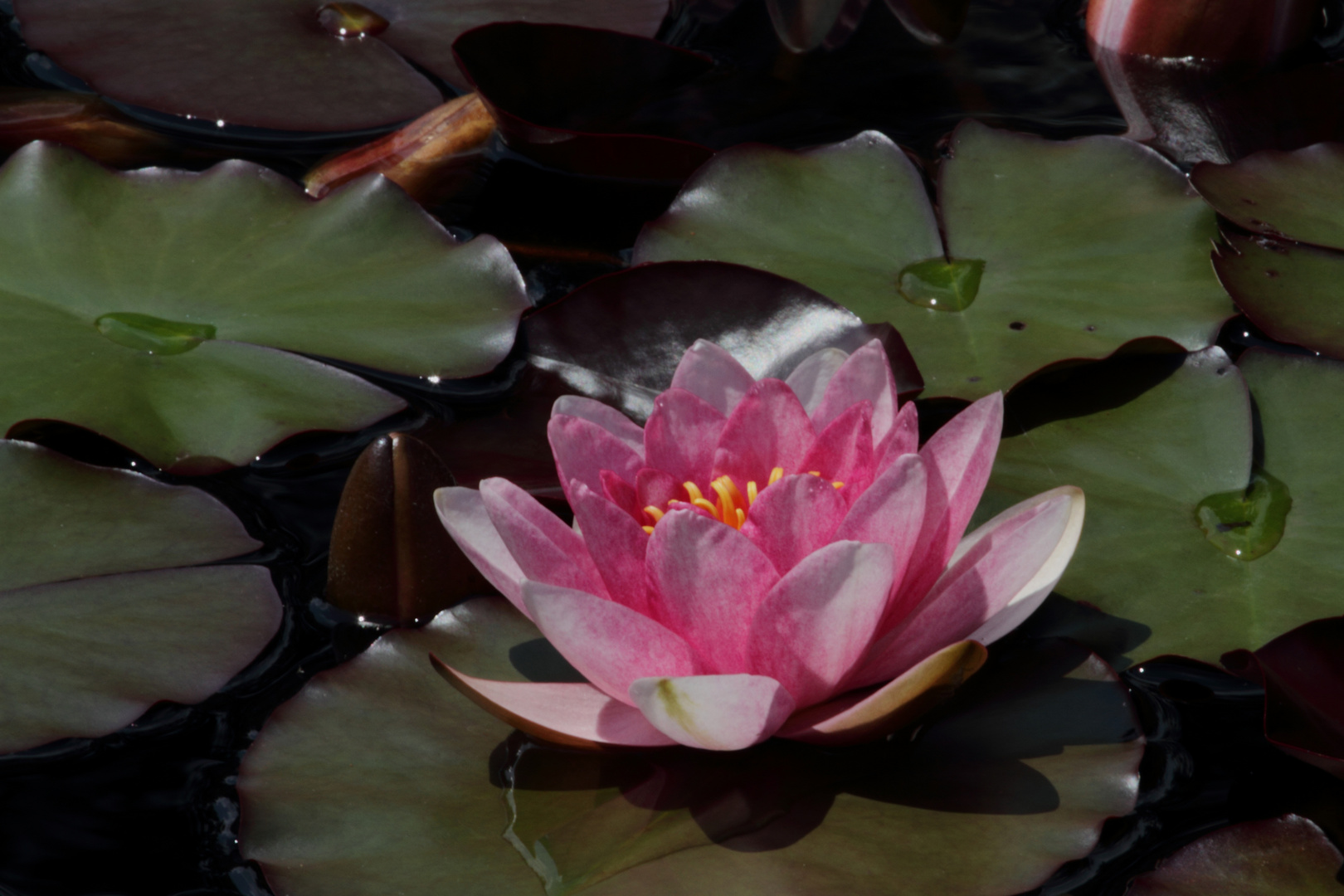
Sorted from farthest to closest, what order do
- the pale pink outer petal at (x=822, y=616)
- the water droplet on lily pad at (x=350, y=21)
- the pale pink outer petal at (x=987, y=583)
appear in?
the water droplet on lily pad at (x=350, y=21) → the pale pink outer petal at (x=987, y=583) → the pale pink outer petal at (x=822, y=616)

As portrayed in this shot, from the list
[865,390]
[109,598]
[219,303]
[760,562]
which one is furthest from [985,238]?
[109,598]

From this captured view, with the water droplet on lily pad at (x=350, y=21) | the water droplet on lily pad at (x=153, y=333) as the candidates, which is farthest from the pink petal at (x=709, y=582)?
the water droplet on lily pad at (x=350, y=21)

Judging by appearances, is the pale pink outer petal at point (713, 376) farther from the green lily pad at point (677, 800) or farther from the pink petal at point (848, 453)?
the green lily pad at point (677, 800)

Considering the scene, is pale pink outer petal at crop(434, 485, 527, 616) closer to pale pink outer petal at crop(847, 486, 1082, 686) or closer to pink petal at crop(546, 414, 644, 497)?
pink petal at crop(546, 414, 644, 497)

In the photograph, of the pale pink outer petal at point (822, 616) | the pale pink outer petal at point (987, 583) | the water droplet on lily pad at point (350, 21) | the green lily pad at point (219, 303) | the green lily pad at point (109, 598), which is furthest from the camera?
the water droplet on lily pad at point (350, 21)

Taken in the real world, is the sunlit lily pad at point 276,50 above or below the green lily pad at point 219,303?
above

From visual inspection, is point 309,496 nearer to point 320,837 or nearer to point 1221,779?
point 320,837

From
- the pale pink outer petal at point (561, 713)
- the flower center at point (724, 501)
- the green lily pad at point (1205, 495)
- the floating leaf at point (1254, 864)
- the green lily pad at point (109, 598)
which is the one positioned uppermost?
the flower center at point (724, 501)

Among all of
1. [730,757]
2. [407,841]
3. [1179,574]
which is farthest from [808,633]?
[1179,574]

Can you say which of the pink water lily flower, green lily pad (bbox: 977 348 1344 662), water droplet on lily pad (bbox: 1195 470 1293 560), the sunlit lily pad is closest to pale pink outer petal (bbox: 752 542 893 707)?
the pink water lily flower
